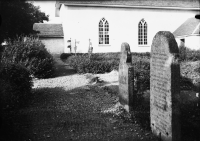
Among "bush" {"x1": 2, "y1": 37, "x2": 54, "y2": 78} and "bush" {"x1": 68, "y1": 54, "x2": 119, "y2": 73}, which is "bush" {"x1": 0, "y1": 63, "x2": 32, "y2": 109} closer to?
"bush" {"x1": 2, "y1": 37, "x2": 54, "y2": 78}

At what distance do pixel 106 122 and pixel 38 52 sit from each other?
9.48 m

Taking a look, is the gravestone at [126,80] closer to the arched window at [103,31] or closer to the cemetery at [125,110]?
the cemetery at [125,110]

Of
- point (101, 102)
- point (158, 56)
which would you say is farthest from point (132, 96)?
point (158, 56)

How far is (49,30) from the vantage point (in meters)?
32.7

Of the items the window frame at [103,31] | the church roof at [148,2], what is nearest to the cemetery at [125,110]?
the window frame at [103,31]

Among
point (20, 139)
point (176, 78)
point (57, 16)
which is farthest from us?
point (57, 16)

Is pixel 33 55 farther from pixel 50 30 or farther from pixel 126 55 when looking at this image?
pixel 50 30

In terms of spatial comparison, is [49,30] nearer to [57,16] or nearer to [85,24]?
[85,24]

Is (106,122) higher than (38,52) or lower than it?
lower

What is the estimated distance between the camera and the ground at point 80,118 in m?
6.57

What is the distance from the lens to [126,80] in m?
8.93

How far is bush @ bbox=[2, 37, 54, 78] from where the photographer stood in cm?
1475

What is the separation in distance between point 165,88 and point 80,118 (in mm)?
3275

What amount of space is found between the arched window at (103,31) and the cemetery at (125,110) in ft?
59.7
